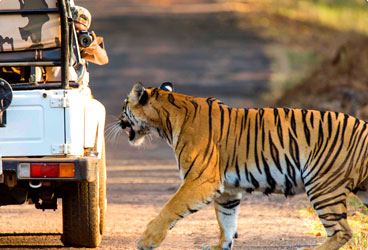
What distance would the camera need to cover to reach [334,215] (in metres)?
6.38

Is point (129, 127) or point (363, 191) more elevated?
point (129, 127)

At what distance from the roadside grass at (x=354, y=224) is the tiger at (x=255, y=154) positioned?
53cm

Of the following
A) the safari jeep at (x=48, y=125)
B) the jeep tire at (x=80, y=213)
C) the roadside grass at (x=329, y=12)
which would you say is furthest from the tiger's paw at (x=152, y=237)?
the roadside grass at (x=329, y=12)

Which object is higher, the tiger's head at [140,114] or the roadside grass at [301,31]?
the tiger's head at [140,114]

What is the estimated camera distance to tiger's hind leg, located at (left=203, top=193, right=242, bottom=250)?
705cm

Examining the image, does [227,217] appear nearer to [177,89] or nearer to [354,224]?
[354,224]

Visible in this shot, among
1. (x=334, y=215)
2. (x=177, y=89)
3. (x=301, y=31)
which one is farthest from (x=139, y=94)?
(x=301, y=31)

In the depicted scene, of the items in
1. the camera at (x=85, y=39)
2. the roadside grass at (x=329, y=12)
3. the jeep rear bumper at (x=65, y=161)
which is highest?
the camera at (x=85, y=39)

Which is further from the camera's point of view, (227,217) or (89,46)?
(89,46)

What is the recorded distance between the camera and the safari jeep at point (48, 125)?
625 centimetres

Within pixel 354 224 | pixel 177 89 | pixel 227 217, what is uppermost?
pixel 227 217

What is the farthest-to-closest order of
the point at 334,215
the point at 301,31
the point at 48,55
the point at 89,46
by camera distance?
1. the point at 301,31
2. the point at 89,46
3. the point at 48,55
4. the point at 334,215

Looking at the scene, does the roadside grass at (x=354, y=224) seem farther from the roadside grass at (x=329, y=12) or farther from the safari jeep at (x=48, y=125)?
the roadside grass at (x=329, y=12)

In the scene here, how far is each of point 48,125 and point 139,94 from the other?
940 millimetres
